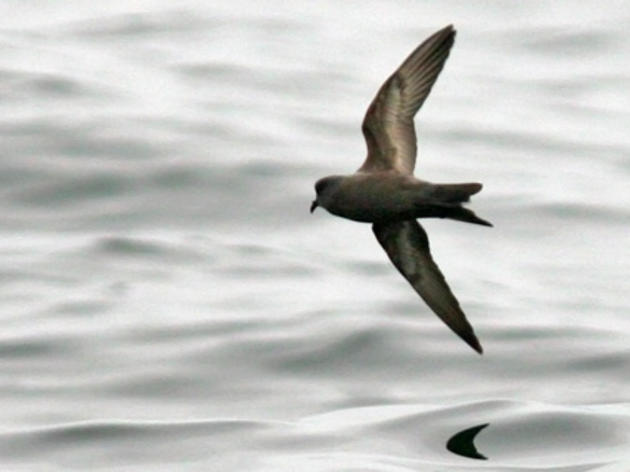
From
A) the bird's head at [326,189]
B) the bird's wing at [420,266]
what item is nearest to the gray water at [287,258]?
the bird's wing at [420,266]

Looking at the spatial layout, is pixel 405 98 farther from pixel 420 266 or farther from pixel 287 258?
pixel 287 258

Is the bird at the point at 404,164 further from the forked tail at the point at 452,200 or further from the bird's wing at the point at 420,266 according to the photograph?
the forked tail at the point at 452,200

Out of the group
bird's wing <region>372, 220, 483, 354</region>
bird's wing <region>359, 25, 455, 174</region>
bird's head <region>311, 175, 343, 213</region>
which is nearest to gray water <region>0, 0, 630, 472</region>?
bird's wing <region>372, 220, 483, 354</region>

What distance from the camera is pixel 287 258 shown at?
25.5 meters

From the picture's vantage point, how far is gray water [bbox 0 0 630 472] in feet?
62.1

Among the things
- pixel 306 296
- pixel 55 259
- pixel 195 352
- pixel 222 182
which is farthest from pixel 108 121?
pixel 195 352

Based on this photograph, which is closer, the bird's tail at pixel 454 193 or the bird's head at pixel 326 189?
the bird's tail at pixel 454 193

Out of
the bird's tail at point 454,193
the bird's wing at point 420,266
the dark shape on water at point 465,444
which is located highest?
the bird's tail at point 454,193

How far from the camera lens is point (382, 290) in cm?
2356

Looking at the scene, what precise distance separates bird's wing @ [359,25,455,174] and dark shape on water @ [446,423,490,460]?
19.0 feet

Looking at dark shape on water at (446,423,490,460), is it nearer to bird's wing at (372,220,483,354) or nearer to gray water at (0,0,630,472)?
gray water at (0,0,630,472)

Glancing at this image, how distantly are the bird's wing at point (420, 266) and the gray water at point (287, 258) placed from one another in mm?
4609

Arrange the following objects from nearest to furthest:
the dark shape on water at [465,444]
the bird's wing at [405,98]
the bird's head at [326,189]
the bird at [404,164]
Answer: the bird's head at [326,189] < the bird at [404,164] < the bird's wing at [405,98] < the dark shape on water at [465,444]

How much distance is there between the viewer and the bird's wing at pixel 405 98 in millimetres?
12758
